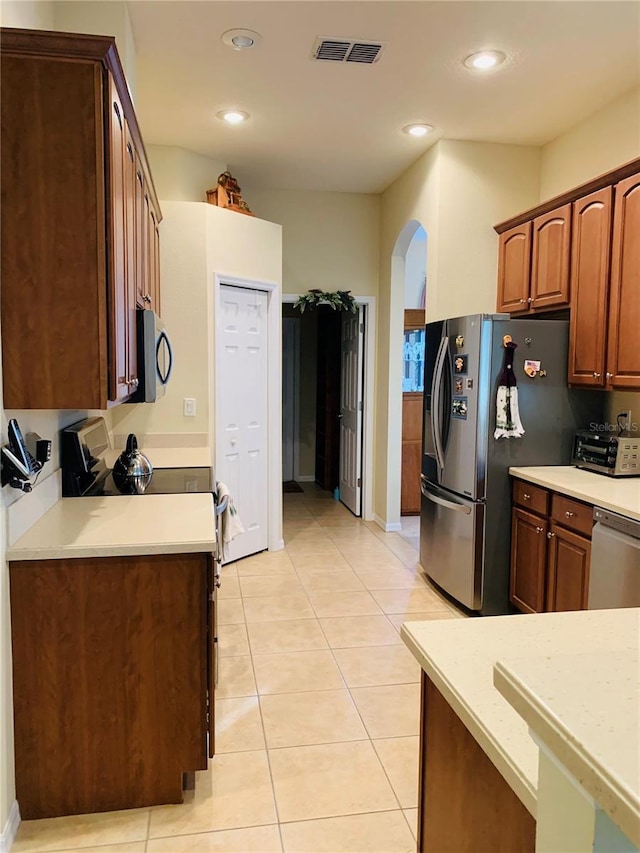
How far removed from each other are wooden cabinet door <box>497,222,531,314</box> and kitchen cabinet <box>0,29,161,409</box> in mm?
2728

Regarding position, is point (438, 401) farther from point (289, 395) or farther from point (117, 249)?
point (289, 395)

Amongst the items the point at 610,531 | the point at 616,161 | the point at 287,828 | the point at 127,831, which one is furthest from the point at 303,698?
the point at 616,161

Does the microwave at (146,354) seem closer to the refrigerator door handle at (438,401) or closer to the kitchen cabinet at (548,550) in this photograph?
the refrigerator door handle at (438,401)

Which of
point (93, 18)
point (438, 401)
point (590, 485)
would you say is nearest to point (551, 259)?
point (438, 401)

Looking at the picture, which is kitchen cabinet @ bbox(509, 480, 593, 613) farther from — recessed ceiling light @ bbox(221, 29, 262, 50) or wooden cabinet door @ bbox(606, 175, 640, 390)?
recessed ceiling light @ bbox(221, 29, 262, 50)

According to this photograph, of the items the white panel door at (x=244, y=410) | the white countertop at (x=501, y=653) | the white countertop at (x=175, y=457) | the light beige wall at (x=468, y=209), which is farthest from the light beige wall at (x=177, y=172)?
the white countertop at (x=501, y=653)

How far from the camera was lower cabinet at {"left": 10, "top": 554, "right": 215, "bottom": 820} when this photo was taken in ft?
6.43

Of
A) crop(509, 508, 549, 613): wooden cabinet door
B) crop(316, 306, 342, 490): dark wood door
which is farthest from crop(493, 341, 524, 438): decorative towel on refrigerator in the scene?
crop(316, 306, 342, 490): dark wood door

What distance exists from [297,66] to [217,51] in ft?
1.36

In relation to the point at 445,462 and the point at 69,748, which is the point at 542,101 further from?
the point at 69,748

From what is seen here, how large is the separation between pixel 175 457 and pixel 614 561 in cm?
246

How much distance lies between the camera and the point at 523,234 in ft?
12.8

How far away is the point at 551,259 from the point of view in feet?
11.9

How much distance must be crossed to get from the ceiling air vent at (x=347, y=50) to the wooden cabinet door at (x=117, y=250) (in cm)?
137
